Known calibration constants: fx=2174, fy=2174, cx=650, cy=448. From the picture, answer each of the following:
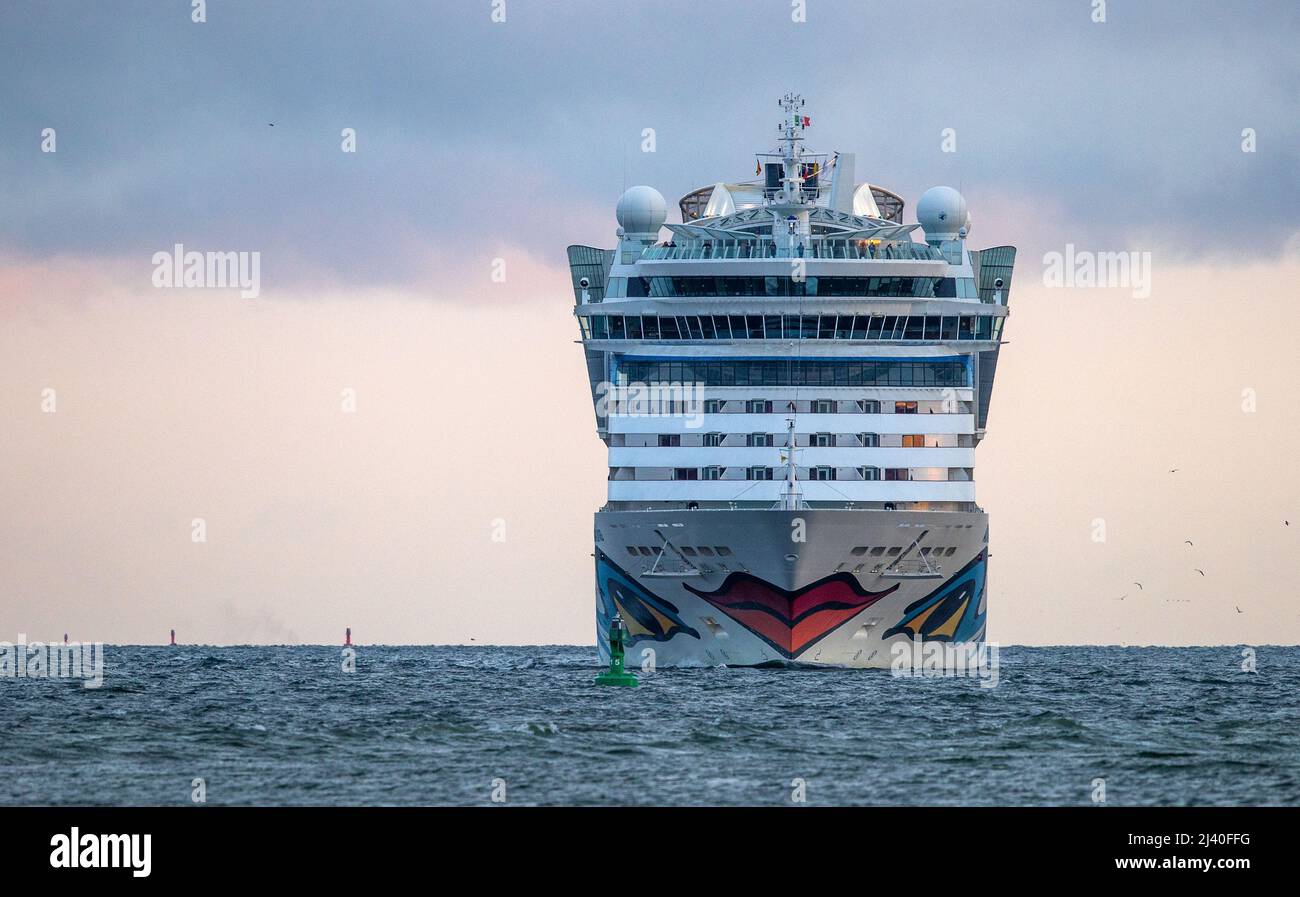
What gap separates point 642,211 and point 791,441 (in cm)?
1871

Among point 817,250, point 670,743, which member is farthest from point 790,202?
point 670,743

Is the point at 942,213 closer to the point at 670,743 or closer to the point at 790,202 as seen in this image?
→ the point at 790,202

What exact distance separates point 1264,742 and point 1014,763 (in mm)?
9111

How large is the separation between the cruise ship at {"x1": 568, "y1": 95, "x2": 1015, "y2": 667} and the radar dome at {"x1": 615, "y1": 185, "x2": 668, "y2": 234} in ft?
13.4

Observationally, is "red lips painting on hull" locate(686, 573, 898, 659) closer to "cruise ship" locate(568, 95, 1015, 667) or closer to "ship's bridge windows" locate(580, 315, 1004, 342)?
"cruise ship" locate(568, 95, 1015, 667)

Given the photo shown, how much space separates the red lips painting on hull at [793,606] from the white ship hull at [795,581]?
0.11 ft

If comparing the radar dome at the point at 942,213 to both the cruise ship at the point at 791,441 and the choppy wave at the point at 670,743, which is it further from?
the choppy wave at the point at 670,743

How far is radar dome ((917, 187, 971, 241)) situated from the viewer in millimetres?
83875

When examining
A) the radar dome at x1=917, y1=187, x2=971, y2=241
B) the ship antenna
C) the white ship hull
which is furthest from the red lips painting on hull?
the radar dome at x1=917, y1=187, x2=971, y2=241

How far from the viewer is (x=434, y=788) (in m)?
40.0

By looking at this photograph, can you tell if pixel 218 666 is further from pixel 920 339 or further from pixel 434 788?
pixel 434 788
